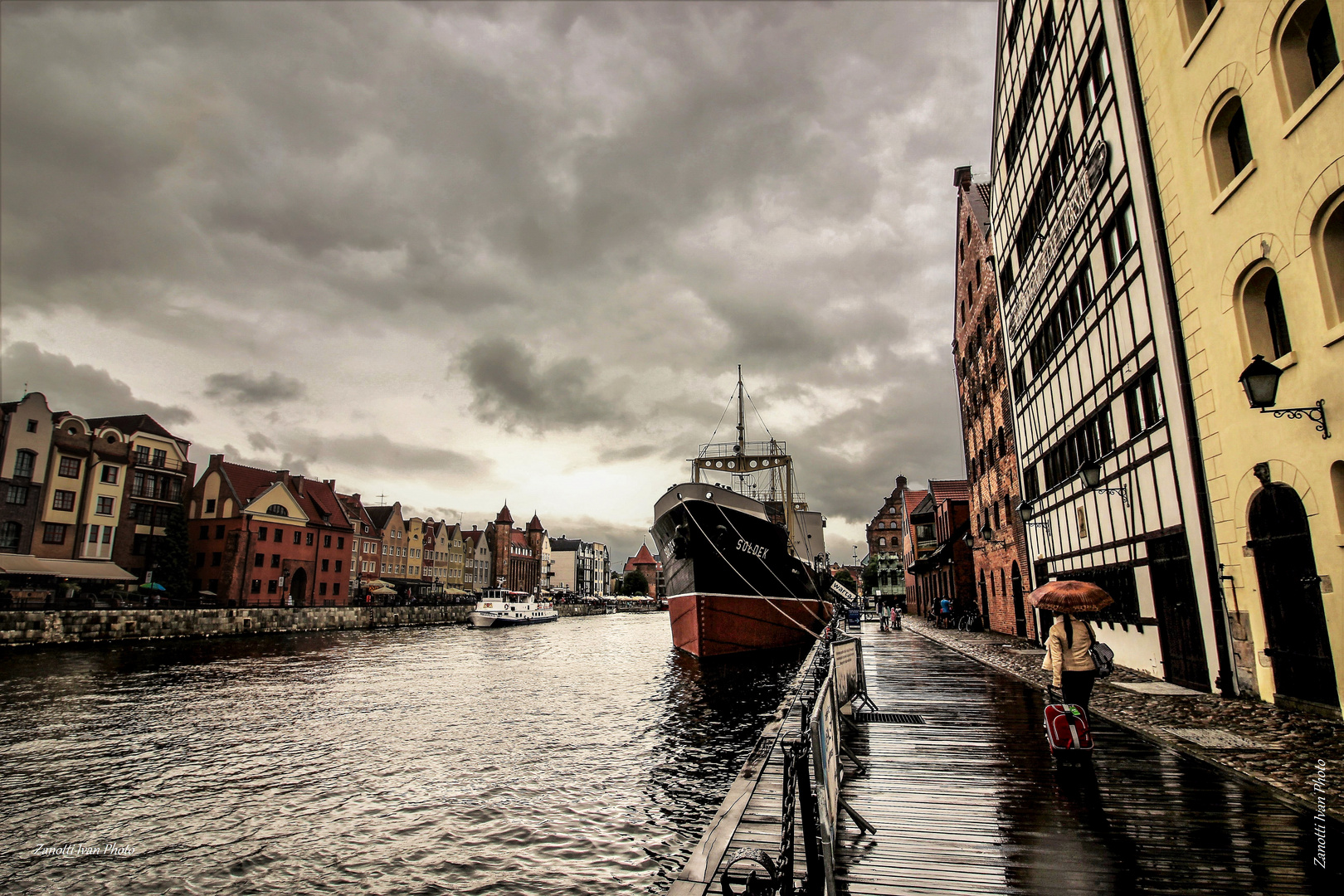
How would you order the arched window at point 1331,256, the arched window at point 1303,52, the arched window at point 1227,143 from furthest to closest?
the arched window at point 1227,143 < the arched window at point 1303,52 < the arched window at point 1331,256

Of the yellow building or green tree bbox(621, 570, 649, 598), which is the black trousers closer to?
the yellow building

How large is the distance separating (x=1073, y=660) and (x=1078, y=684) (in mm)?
267

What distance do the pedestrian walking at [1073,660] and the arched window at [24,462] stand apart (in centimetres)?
5817

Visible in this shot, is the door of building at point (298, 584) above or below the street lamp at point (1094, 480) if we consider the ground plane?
below


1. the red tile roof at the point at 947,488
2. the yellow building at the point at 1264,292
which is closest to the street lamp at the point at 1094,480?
the yellow building at the point at 1264,292

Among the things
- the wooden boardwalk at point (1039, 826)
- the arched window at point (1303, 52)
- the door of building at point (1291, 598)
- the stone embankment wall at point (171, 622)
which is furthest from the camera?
the stone embankment wall at point (171, 622)

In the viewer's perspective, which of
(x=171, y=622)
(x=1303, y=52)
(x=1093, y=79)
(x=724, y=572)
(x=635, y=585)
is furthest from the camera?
(x=635, y=585)

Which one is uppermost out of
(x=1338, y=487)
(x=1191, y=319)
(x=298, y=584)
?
(x=1191, y=319)

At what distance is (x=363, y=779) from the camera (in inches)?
442

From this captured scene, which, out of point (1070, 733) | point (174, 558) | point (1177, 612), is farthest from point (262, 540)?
point (1070, 733)

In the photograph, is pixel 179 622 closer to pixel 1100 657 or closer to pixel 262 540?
pixel 262 540

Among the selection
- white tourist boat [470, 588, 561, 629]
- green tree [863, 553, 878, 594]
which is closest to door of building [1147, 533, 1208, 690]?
white tourist boat [470, 588, 561, 629]

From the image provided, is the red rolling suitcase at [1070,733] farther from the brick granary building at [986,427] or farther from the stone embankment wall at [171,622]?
the stone embankment wall at [171,622]

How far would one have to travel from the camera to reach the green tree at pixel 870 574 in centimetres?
9188
